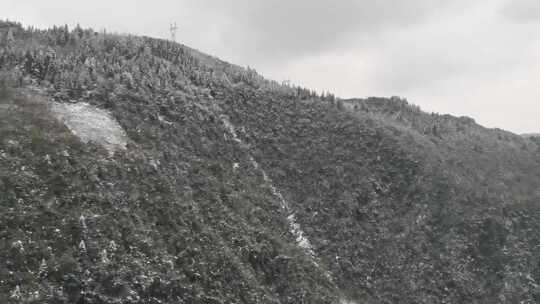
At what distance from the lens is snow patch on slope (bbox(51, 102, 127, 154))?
19016 millimetres

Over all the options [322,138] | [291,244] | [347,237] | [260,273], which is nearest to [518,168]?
[322,138]

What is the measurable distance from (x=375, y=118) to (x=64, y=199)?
97.9ft

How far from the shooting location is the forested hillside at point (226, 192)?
13859mm

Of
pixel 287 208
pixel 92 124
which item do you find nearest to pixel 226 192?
pixel 287 208

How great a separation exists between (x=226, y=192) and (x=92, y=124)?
6.90 m

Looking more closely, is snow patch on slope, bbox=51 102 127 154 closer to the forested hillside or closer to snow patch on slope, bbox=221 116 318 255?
the forested hillside

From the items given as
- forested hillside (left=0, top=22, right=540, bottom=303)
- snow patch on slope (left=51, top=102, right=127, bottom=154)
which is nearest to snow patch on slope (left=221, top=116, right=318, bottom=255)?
forested hillside (left=0, top=22, right=540, bottom=303)

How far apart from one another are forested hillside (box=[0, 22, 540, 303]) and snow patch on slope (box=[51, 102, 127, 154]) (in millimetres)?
111

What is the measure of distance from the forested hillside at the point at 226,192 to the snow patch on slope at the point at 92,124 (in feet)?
0.36

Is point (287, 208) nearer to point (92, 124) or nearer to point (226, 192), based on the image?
point (226, 192)

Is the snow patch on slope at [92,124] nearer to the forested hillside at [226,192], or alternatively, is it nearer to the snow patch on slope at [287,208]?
the forested hillside at [226,192]

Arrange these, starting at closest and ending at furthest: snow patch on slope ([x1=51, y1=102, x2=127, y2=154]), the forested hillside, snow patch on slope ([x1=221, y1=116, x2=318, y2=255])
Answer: the forested hillside → snow patch on slope ([x1=51, y1=102, x2=127, y2=154]) → snow patch on slope ([x1=221, y1=116, x2=318, y2=255])

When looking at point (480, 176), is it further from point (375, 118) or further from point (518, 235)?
point (375, 118)

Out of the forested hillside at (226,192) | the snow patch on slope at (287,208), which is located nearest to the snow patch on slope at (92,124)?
the forested hillside at (226,192)
